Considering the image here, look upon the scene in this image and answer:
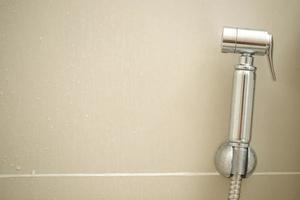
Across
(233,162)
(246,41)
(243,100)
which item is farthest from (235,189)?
(246,41)

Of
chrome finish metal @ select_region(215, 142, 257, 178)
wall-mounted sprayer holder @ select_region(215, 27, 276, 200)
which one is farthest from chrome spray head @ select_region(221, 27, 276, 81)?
chrome finish metal @ select_region(215, 142, 257, 178)

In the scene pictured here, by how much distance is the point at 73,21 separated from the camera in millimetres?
479

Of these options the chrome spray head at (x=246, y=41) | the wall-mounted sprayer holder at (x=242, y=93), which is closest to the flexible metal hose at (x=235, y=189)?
the wall-mounted sprayer holder at (x=242, y=93)

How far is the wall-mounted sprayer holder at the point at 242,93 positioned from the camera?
44 cm

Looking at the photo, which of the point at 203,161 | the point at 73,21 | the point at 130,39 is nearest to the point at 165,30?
the point at 130,39

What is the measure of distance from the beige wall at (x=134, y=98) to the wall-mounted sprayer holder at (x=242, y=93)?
8cm

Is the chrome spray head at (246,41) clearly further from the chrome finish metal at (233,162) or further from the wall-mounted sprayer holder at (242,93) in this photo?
the chrome finish metal at (233,162)

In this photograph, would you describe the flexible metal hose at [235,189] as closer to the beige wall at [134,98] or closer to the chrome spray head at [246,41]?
the beige wall at [134,98]

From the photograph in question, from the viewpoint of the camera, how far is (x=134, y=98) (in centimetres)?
51

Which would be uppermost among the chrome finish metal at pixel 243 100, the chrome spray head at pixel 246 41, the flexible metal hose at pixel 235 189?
the chrome spray head at pixel 246 41

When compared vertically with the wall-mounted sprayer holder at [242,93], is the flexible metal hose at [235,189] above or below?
below

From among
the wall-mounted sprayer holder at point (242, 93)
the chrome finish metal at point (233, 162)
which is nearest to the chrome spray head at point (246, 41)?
the wall-mounted sprayer holder at point (242, 93)

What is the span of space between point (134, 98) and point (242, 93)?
21cm

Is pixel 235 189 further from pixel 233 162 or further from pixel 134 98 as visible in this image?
pixel 134 98
